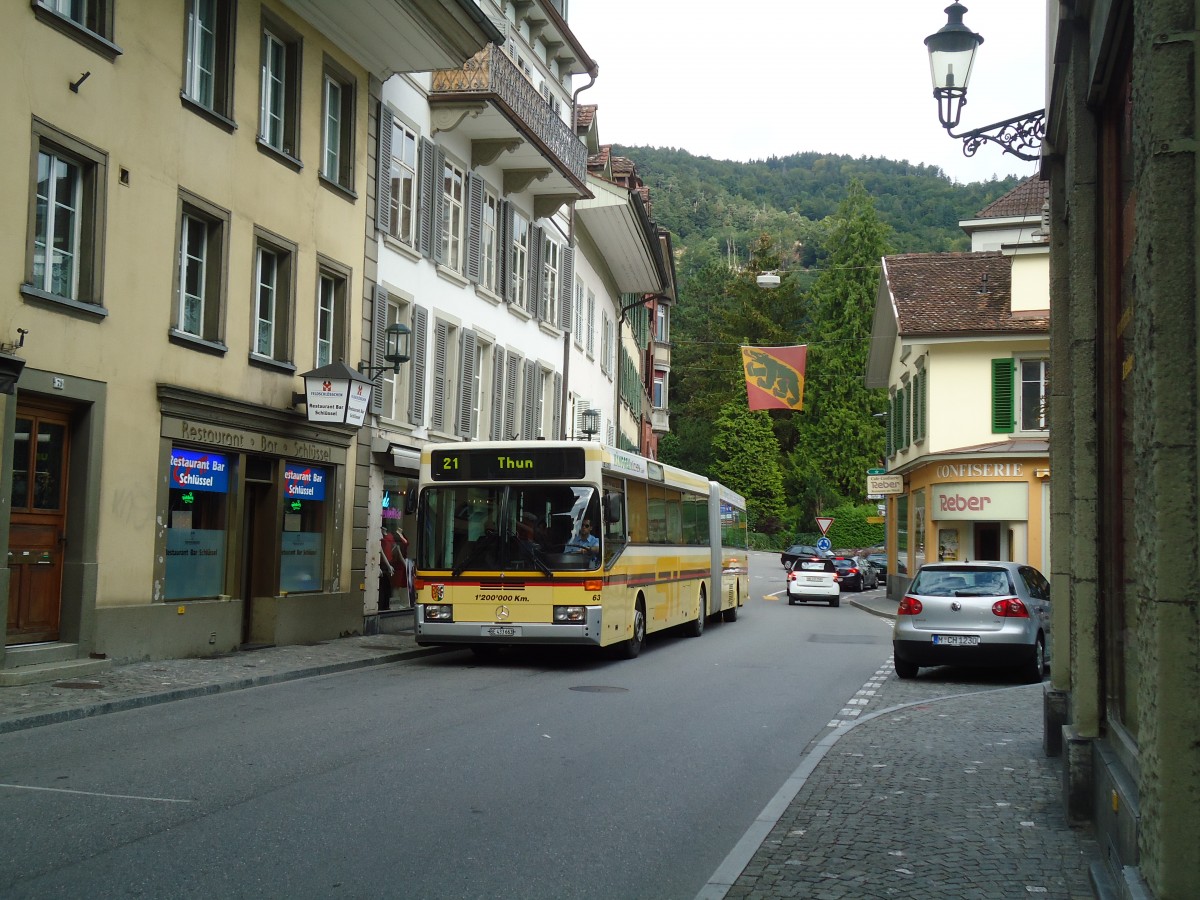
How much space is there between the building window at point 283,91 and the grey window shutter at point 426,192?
496 cm

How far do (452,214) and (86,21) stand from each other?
12267 millimetres

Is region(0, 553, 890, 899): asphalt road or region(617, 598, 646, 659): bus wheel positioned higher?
region(617, 598, 646, 659): bus wheel

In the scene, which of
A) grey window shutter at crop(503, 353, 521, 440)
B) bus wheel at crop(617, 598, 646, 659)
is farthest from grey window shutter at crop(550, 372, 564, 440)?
bus wheel at crop(617, 598, 646, 659)

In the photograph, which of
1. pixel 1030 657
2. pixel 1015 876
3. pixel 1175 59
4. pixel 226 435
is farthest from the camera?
pixel 226 435

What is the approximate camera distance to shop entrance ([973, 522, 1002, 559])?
127ft

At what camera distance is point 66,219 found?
15.2m

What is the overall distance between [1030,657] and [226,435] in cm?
1116

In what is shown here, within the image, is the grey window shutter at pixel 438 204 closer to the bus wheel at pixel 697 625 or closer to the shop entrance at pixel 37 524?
the bus wheel at pixel 697 625

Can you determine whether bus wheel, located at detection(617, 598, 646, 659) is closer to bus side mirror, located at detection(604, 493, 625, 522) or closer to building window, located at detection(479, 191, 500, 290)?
bus side mirror, located at detection(604, 493, 625, 522)

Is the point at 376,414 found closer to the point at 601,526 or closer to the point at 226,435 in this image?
the point at 226,435

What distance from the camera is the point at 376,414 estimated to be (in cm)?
2322

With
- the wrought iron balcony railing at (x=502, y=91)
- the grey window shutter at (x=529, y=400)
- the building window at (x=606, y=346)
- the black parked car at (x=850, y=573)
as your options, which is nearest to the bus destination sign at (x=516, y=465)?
the wrought iron balcony railing at (x=502, y=91)

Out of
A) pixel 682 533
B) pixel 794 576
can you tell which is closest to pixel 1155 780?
pixel 682 533

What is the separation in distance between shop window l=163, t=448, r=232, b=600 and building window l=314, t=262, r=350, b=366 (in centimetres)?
364
